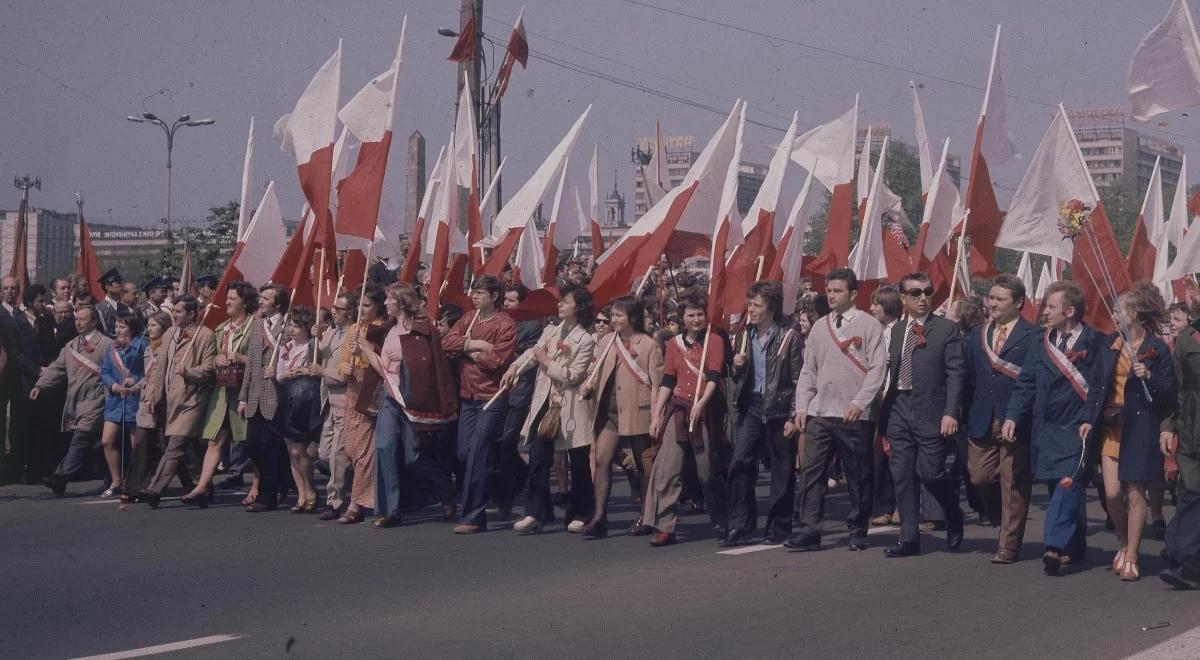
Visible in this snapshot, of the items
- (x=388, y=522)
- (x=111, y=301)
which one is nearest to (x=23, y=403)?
(x=111, y=301)

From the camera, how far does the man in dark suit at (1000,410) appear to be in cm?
880

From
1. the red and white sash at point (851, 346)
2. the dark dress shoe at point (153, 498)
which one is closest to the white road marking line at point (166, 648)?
the red and white sash at point (851, 346)

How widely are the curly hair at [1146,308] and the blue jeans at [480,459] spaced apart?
179 inches

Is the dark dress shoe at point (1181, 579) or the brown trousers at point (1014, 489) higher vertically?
the brown trousers at point (1014, 489)

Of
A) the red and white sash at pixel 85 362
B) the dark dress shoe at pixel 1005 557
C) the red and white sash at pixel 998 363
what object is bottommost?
the dark dress shoe at pixel 1005 557

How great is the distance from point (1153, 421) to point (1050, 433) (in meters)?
0.57

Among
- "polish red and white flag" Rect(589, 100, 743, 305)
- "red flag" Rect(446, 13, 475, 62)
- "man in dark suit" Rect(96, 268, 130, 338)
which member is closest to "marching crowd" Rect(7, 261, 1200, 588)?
"polish red and white flag" Rect(589, 100, 743, 305)

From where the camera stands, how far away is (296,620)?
7199 millimetres

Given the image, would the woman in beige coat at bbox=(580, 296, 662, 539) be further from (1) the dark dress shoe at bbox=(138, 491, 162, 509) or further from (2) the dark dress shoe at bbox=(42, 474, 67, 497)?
(2) the dark dress shoe at bbox=(42, 474, 67, 497)

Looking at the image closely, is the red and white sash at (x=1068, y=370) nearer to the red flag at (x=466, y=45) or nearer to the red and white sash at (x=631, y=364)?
the red and white sash at (x=631, y=364)

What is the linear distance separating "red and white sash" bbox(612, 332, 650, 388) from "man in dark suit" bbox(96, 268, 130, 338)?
6.94 m

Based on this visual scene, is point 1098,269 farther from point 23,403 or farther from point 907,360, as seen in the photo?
point 23,403

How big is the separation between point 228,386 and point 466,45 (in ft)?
27.6

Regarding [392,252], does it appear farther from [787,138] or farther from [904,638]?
[904,638]
